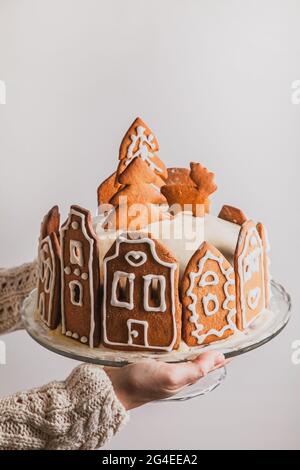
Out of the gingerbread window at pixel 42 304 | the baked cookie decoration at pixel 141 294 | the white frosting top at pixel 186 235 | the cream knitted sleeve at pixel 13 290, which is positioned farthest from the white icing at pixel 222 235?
the cream knitted sleeve at pixel 13 290

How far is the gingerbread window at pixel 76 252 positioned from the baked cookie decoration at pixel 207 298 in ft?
0.67

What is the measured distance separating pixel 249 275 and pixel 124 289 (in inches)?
10.1

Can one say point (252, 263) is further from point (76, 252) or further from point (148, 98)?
point (148, 98)

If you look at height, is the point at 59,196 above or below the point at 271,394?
above

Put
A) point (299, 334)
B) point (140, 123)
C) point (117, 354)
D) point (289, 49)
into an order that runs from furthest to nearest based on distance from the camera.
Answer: point (299, 334)
point (289, 49)
point (140, 123)
point (117, 354)

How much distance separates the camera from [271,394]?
6.73 feet

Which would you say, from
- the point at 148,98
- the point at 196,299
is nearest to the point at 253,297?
the point at 196,299

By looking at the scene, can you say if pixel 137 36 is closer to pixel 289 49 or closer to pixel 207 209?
pixel 289 49

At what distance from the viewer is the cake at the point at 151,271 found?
1.18 m

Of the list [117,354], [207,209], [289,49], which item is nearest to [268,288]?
[207,209]

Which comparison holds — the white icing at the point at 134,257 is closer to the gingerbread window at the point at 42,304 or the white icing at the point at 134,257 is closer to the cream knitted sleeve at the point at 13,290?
the gingerbread window at the point at 42,304

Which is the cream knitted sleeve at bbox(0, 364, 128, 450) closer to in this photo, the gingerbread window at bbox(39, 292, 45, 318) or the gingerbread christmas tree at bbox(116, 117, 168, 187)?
the gingerbread window at bbox(39, 292, 45, 318)

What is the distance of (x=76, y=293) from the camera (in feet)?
4.10

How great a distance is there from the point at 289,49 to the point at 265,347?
91 cm
